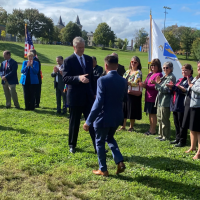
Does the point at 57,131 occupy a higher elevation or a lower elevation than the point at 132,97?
lower

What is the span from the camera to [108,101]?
3729mm

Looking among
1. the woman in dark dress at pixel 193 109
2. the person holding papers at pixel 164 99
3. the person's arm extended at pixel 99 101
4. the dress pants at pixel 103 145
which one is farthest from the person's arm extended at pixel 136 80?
the person's arm extended at pixel 99 101

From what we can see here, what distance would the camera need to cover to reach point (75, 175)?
4.00 meters

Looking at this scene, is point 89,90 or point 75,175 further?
point 89,90

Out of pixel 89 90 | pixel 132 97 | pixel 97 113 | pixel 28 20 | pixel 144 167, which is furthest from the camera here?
pixel 28 20

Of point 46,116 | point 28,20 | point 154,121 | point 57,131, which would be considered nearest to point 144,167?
point 154,121

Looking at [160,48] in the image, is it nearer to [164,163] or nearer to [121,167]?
[164,163]

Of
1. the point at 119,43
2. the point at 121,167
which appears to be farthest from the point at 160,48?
the point at 119,43

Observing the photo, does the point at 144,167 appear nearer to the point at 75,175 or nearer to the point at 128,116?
the point at 75,175

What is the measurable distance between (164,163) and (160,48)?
5.08m

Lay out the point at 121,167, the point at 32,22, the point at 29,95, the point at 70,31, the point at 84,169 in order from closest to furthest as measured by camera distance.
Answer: the point at 121,167 → the point at 84,169 → the point at 29,95 → the point at 32,22 → the point at 70,31

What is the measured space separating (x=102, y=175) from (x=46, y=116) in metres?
4.72

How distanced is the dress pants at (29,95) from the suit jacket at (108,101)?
5715 millimetres

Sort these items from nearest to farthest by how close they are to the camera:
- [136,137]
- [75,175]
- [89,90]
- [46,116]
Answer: [75,175]
[89,90]
[136,137]
[46,116]
